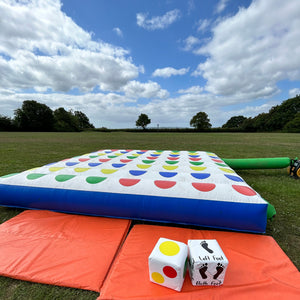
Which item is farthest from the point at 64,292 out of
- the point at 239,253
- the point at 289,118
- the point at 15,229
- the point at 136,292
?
the point at 289,118

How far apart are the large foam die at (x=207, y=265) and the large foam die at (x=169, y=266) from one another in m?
0.08

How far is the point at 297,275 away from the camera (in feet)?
4.44

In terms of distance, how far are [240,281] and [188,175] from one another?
4.70ft

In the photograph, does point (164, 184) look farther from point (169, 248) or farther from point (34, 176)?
point (34, 176)

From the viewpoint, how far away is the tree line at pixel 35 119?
3825cm

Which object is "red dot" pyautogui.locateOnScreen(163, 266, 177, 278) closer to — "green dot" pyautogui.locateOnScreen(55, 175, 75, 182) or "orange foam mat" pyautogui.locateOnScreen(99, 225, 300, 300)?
"orange foam mat" pyautogui.locateOnScreen(99, 225, 300, 300)

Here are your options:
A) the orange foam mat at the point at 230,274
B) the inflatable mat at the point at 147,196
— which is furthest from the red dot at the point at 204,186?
the orange foam mat at the point at 230,274

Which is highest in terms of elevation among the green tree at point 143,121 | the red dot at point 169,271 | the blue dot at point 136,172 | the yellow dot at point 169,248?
the green tree at point 143,121

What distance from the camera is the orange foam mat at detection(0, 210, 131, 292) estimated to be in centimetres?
141

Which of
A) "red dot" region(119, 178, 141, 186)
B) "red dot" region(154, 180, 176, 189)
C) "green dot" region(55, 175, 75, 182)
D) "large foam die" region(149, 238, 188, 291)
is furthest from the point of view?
"green dot" region(55, 175, 75, 182)

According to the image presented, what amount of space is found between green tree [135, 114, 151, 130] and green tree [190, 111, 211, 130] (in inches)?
588

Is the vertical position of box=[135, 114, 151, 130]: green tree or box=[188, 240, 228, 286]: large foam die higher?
box=[135, 114, 151, 130]: green tree

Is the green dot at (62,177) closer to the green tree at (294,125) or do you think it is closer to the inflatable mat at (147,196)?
the inflatable mat at (147,196)

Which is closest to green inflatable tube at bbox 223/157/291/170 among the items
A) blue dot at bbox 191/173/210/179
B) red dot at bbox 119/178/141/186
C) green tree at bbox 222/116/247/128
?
blue dot at bbox 191/173/210/179
